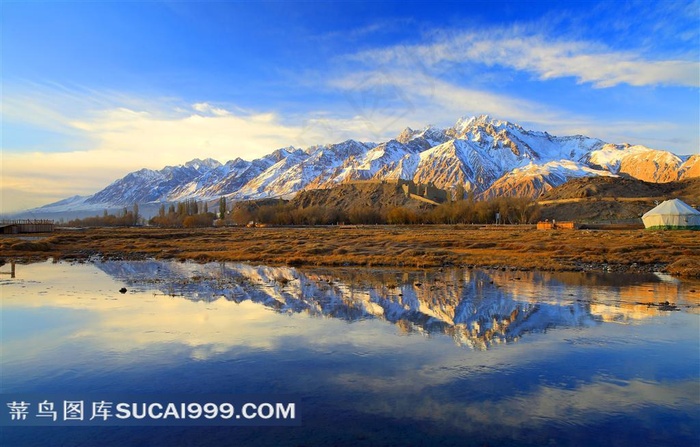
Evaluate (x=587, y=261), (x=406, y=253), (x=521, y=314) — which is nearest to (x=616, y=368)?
(x=521, y=314)

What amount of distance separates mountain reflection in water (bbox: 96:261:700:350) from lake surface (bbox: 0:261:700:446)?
0.14 m

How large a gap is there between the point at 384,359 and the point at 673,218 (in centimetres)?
9493

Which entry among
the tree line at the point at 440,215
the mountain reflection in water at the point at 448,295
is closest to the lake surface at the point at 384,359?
the mountain reflection in water at the point at 448,295

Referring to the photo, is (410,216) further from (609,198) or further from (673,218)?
(609,198)

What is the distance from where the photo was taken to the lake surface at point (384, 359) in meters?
8.05

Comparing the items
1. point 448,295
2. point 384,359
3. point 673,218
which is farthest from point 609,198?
point 384,359

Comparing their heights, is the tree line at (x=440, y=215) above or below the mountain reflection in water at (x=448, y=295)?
above

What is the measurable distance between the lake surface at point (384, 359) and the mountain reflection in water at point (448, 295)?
142mm

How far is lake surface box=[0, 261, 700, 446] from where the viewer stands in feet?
26.4

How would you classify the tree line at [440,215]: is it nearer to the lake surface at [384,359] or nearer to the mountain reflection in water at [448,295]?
the mountain reflection in water at [448,295]

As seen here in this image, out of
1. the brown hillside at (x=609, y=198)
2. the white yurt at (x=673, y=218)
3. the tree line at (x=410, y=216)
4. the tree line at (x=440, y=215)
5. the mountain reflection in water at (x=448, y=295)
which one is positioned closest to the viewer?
the mountain reflection in water at (x=448, y=295)

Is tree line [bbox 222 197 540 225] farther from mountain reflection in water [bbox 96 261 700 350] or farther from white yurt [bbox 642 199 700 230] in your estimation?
mountain reflection in water [bbox 96 261 700 350]

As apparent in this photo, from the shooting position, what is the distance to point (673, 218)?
287ft

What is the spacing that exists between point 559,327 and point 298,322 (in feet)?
27.0
